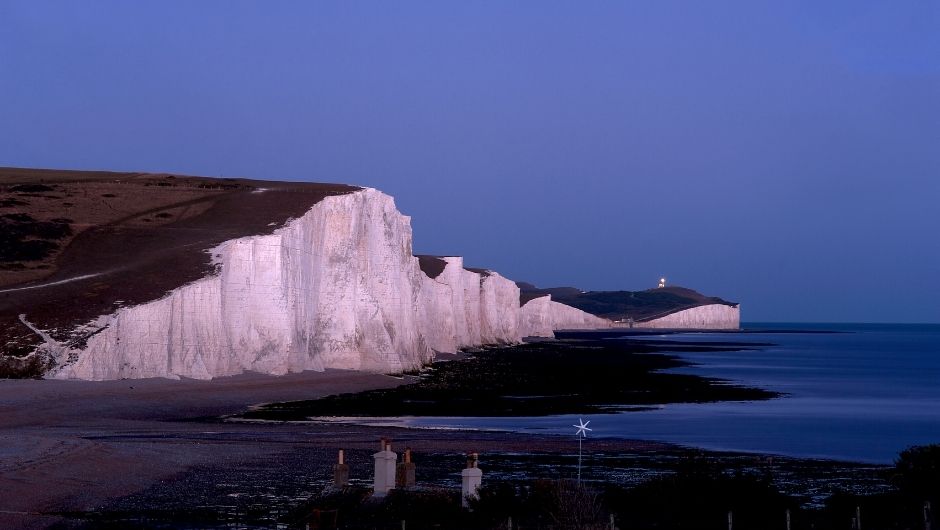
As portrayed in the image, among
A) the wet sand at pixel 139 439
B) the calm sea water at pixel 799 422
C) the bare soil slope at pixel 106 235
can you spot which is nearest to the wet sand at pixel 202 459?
the wet sand at pixel 139 439

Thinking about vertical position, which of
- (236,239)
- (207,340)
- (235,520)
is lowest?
(235,520)

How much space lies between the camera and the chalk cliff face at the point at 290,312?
42.6 meters

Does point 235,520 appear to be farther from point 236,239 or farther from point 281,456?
point 236,239

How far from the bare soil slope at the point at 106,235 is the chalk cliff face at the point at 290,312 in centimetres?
99

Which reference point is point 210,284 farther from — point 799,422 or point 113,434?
point 799,422

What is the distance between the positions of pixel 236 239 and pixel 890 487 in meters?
34.2

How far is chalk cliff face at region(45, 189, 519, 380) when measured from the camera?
42625 millimetres

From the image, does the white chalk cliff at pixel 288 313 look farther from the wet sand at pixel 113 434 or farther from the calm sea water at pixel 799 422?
the calm sea water at pixel 799 422

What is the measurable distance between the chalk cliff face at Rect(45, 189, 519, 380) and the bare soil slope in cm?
99

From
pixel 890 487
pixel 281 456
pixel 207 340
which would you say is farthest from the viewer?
pixel 207 340

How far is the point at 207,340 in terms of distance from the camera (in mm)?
45656

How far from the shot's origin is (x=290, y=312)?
164 feet

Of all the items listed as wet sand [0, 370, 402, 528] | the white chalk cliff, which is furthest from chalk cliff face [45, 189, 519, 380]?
wet sand [0, 370, 402, 528]

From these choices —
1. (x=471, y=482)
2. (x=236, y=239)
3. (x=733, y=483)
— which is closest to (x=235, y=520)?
(x=471, y=482)
